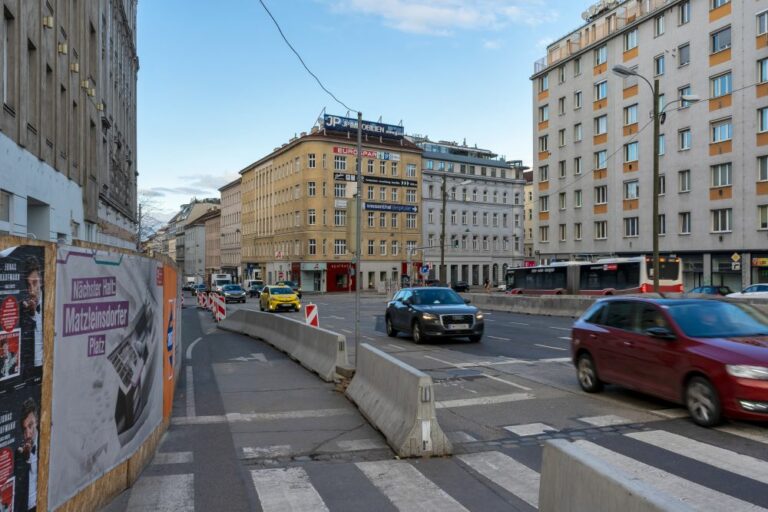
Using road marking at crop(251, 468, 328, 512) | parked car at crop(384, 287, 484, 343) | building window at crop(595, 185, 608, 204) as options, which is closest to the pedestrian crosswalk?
road marking at crop(251, 468, 328, 512)

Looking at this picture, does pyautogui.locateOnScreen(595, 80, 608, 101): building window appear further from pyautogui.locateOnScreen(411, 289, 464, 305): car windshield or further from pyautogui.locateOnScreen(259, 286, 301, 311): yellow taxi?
pyautogui.locateOnScreen(411, 289, 464, 305): car windshield

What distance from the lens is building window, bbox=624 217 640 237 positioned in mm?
49500

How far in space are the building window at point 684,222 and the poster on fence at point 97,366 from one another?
146 ft

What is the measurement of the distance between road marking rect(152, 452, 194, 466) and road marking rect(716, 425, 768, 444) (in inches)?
232

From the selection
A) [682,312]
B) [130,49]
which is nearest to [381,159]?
[130,49]

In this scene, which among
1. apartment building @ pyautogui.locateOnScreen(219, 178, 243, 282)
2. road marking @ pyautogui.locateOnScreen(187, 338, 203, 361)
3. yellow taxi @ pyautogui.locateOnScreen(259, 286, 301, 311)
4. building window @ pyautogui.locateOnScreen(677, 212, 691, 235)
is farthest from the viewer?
apartment building @ pyautogui.locateOnScreen(219, 178, 243, 282)

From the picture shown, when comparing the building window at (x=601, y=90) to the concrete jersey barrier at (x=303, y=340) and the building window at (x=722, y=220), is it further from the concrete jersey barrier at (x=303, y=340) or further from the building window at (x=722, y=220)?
the concrete jersey barrier at (x=303, y=340)

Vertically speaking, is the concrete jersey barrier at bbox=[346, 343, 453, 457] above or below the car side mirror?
below

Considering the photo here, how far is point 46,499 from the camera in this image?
424 centimetres

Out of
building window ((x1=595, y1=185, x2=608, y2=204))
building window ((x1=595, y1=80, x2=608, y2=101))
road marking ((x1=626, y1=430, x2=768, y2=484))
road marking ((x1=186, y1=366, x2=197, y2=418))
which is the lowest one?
road marking ((x1=186, y1=366, x2=197, y2=418))

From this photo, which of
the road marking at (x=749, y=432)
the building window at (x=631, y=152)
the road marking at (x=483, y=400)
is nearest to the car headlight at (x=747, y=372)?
the road marking at (x=749, y=432)

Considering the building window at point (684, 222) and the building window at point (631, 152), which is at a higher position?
the building window at point (631, 152)

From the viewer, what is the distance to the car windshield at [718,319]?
8.30 meters

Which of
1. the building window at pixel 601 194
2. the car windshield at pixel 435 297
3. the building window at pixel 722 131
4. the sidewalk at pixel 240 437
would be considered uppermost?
the building window at pixel 722 131
